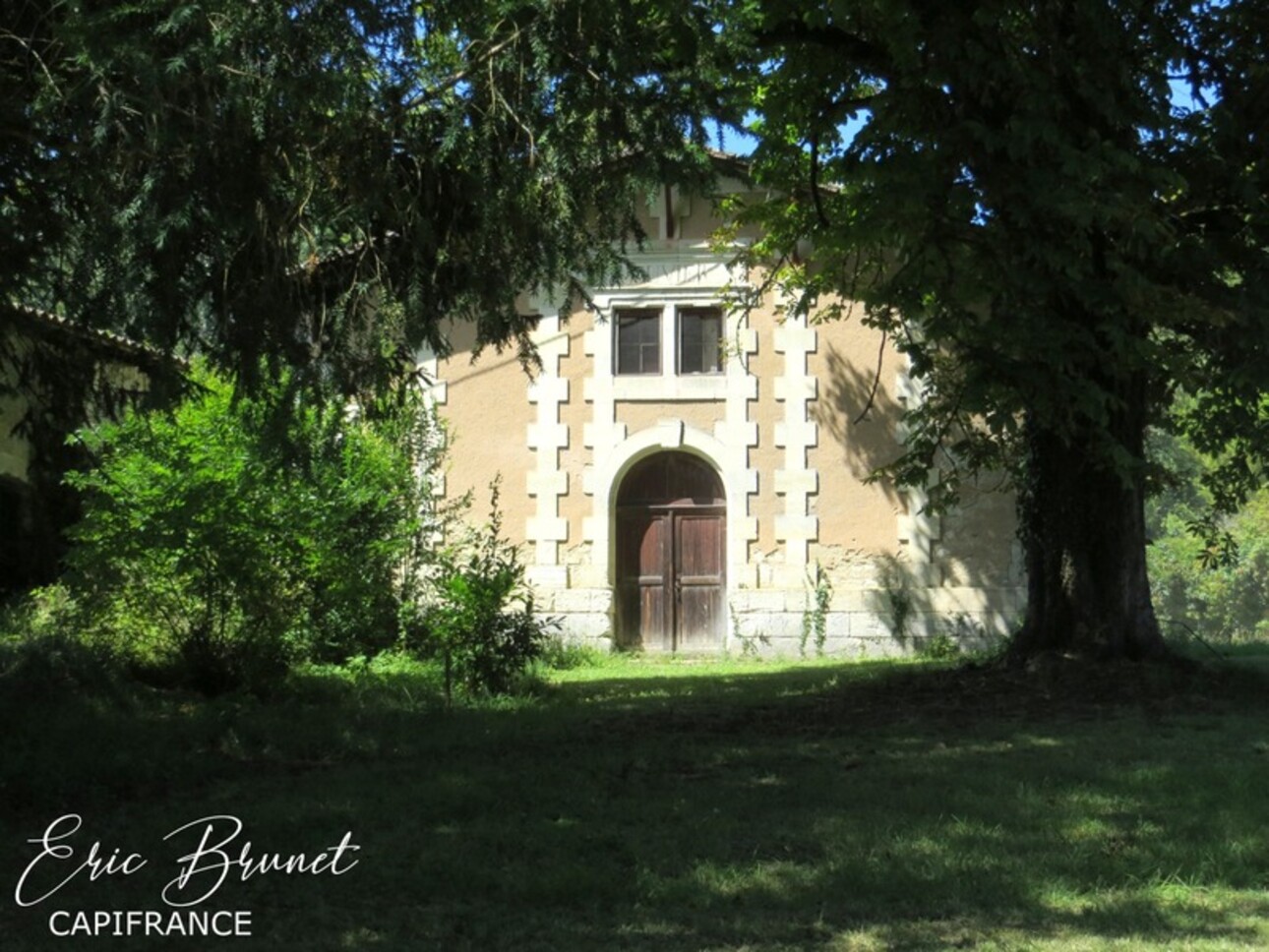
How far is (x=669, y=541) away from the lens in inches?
742

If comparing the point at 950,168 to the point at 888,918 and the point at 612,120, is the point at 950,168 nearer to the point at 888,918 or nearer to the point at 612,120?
the point at 612,120

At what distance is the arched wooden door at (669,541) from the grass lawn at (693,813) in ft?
26.0

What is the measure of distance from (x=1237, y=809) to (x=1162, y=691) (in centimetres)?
394

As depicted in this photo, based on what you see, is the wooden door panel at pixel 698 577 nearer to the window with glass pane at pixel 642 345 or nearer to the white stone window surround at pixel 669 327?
the white stone window surround at pixel 669 327

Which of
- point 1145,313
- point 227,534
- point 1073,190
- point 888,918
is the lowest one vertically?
point 888,918

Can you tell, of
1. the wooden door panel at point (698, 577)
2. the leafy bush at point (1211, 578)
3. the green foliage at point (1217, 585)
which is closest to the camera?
the wooden door panel at point (698, 577)

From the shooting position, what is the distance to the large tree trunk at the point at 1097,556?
11016 mm

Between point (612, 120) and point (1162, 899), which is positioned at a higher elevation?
point (612, 120)

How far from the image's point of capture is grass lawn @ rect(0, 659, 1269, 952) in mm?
5012

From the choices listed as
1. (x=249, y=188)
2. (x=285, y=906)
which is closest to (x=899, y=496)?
(x=249, y=188)

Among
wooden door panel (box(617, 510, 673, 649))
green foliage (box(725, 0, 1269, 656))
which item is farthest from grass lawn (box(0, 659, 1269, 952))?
wooden door panel (box(617, 510, 673, 649))

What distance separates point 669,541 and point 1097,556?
838 centimetres

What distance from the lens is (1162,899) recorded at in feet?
17.1

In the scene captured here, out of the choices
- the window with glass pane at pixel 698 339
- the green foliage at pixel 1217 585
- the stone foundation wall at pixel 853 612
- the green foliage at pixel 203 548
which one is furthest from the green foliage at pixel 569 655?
the green foliage at pixel 1217 585
